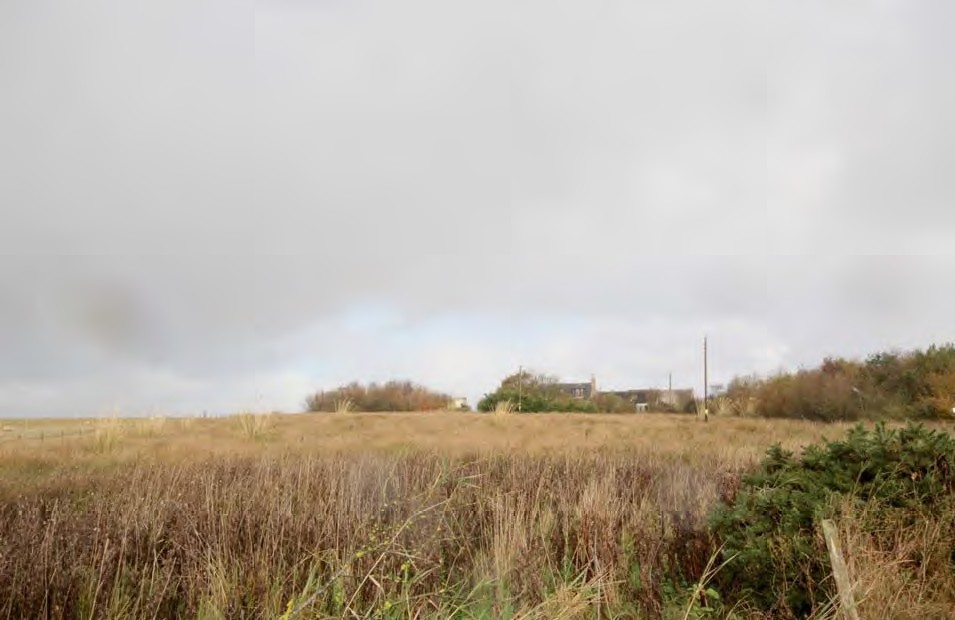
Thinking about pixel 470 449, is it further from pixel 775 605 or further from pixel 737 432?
pixel 737 432

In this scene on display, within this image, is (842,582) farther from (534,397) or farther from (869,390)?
(534,397)

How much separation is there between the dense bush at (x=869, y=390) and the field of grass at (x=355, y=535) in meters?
14.7

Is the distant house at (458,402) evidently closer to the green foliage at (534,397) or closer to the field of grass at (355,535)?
the green foliage at (534,397)

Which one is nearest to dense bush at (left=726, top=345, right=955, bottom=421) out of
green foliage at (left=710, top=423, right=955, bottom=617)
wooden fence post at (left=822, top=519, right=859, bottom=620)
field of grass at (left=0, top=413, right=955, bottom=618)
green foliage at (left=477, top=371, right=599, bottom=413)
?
green foliage at (left=477, top=371, right=599, bottom=413)

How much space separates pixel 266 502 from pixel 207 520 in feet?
1.87

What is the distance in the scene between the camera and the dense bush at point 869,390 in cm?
1997

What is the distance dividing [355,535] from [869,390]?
25.7 metres

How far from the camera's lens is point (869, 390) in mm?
23031

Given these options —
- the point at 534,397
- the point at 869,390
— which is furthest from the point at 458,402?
the point at 869,390

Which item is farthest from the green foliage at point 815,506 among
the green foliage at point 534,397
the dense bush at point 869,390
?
the green foliage at point 534,397

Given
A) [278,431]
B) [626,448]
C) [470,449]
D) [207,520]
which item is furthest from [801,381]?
[207,520]

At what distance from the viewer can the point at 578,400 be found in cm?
3631

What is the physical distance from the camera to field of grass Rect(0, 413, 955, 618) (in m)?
3.44

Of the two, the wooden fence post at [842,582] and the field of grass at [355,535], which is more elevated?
the wooden fence post at [842,582]
